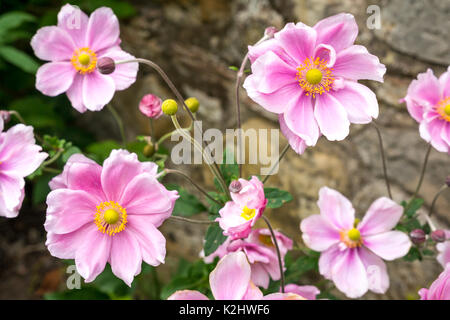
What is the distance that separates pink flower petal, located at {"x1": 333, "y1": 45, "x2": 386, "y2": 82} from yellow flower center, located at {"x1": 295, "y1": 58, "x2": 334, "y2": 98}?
18 millimetres

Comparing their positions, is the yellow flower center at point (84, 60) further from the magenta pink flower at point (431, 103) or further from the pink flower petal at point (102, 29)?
the magenta pink flower at point (431, 103)

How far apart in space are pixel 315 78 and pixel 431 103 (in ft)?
1.10

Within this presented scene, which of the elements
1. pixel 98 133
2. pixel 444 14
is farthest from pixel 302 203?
pixel 98 133

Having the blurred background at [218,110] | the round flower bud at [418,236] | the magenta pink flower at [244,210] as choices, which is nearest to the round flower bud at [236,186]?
the magenta pink flower at [244,210]

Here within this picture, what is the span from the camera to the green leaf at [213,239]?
3.43ft

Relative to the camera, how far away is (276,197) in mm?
1043

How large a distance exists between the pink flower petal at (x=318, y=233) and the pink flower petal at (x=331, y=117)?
0.30m

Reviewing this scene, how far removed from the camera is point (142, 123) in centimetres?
216

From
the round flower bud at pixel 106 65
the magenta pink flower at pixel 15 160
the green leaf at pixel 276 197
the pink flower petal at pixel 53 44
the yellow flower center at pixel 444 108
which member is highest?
the pink flower petal at pixel 53 44

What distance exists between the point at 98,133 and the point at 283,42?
5.83 ft

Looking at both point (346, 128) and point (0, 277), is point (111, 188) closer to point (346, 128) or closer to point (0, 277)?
point (346, 128)

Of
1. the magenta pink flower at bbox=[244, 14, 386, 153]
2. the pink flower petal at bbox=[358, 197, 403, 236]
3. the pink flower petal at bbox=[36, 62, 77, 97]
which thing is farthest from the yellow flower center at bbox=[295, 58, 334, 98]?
the pink flower petal at bbox=[36, 62, 77, 97]

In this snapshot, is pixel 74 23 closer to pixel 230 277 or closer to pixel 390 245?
pixel 230 277

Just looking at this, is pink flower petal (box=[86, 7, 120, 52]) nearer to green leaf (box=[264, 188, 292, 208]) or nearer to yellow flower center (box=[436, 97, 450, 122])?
green leaf (box=[264, 188, 292, 208])
